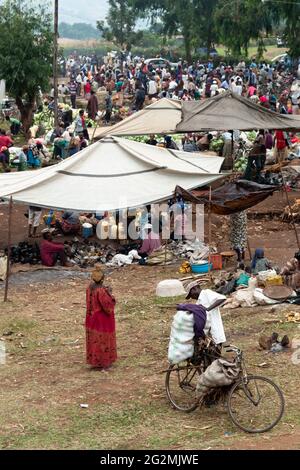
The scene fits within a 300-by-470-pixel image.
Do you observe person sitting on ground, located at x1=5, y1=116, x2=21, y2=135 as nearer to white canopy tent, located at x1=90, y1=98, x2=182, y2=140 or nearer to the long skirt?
white canopy tent, located at x1=90, y1=98, x2=182, y2=140

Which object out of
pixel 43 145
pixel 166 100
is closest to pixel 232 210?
pixel 166 100

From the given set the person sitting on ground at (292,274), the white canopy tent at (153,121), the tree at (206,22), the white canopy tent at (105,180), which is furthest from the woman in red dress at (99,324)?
the tree at (206,22)

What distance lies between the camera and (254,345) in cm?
1051

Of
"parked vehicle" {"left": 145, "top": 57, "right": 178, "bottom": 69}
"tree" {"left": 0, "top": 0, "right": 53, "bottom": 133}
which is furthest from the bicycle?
"parked vehicle" {"left": 145, "top": 57, "right": 178, "bottom": 69}

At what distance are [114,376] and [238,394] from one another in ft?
6.25

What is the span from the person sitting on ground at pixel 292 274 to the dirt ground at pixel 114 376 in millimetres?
593

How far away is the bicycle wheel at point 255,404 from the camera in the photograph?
26.3 feet

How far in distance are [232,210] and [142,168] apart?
238 cm

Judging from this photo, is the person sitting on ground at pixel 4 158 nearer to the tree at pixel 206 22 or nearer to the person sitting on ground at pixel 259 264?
the person sitting on ground at pixel 259 264

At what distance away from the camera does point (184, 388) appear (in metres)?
8.89

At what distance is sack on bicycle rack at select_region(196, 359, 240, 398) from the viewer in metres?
8.05

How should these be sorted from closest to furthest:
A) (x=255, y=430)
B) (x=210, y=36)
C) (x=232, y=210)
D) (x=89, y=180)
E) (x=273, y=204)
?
1. (x=255, y=430)
2. (x=232, y=210)
3. (x=89, y=180)
4. (x=273, y=204)
5. (x=210, y=36)

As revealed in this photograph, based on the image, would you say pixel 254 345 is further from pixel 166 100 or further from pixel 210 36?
pixel 210 36

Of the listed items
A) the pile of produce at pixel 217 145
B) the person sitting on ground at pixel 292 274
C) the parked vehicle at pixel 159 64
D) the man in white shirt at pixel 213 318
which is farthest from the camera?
the parked vehicle at pixel 159 64
